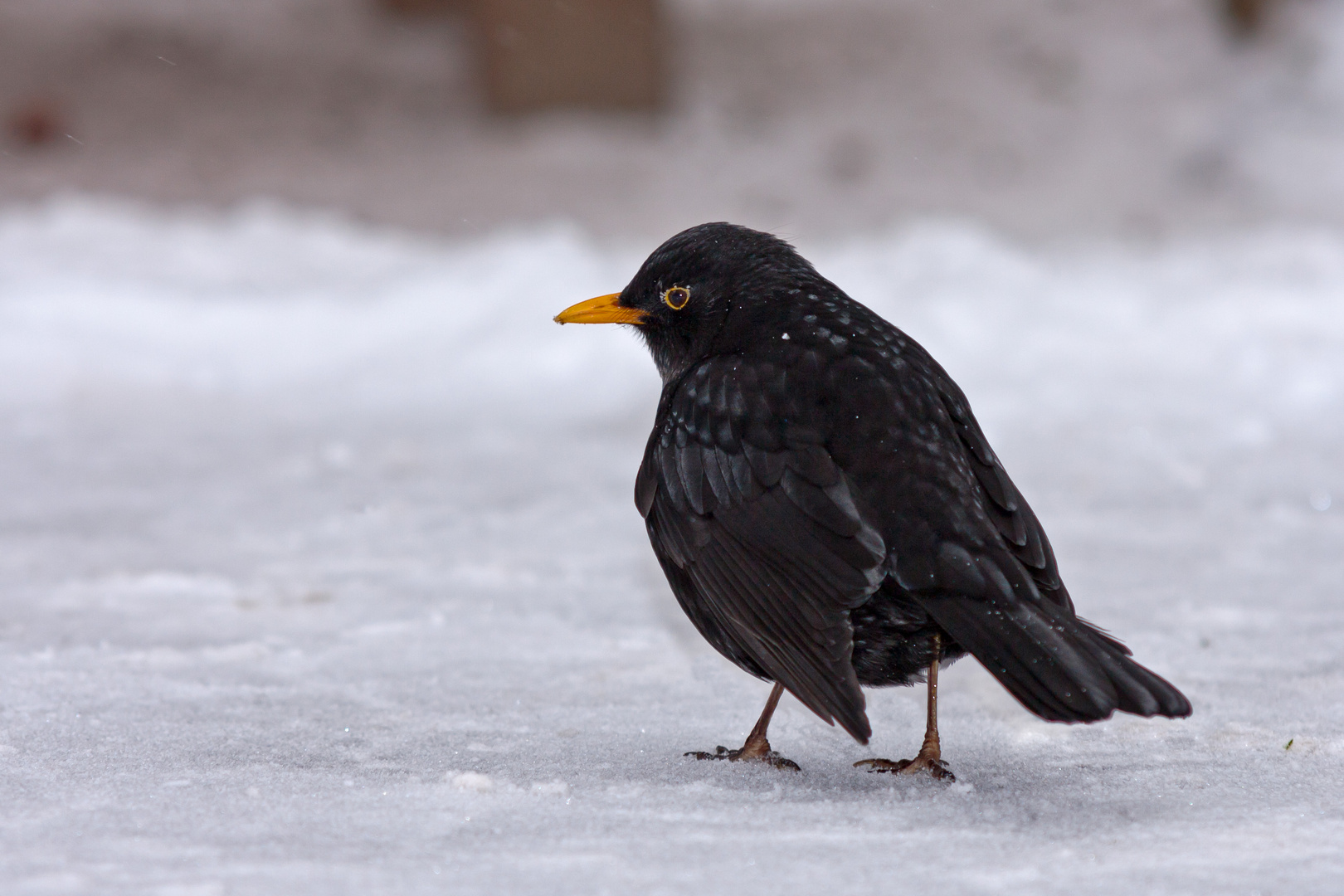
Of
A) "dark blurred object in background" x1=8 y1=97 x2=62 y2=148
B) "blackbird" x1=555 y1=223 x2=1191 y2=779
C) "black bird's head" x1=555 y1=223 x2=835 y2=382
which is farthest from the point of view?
"dark blurred object in background" x1=8 y1=97 x2=62 y2=148

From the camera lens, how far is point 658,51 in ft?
33.6

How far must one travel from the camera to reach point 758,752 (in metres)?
2.68

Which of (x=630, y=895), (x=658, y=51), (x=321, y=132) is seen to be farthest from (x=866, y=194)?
(x=630, y=895)

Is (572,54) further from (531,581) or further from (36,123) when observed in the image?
(531,581)

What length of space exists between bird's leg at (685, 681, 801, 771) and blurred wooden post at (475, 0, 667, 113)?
25.4ft

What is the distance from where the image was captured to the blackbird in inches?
90.4

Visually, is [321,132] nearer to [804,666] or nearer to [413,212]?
[413,212]

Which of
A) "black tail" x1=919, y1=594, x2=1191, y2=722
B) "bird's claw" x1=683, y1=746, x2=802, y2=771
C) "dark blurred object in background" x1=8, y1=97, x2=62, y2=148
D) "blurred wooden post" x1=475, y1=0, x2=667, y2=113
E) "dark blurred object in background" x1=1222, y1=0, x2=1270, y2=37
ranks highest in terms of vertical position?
"dark blurred object in background" x1=1222, y1=0, x2=1270, y2=37

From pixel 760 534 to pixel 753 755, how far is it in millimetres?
475

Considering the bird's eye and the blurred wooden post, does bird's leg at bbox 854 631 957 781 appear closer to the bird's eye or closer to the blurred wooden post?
the bird's eye

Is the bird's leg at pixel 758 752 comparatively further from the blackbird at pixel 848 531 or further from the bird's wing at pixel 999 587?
the bird's wing at pixel 999 587

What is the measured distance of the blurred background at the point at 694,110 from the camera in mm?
9555

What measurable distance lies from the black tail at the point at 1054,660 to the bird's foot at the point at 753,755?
1.63 ft

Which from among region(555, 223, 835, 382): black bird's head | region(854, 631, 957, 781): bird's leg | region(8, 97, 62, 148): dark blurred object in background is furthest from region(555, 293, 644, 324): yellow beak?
region(8, 97, 62, 148): dark blurred object in background
